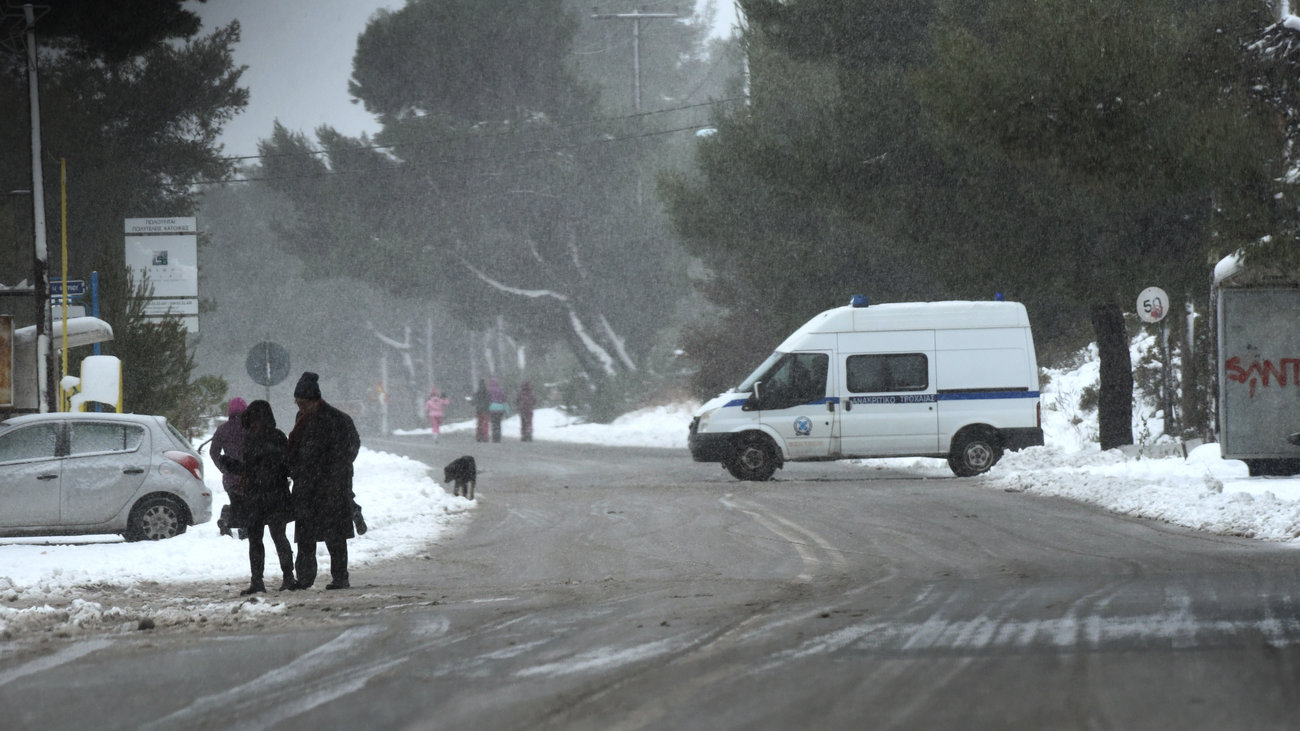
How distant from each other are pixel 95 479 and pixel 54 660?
8.06 metres

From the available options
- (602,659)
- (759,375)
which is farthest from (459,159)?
(602,659)

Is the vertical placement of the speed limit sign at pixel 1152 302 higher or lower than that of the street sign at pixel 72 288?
lower

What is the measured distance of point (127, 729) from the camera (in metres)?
6.17

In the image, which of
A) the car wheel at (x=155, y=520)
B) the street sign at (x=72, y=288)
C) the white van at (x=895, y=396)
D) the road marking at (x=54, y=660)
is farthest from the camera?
the white van at (x=895, y=396)

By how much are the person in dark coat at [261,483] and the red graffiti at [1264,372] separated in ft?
37.7

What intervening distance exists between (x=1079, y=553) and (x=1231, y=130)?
5.49 m

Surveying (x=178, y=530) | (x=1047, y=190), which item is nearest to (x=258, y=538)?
(x=178, y=530)

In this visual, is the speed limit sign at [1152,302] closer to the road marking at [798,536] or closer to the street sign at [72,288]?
the road marking at [798,536]

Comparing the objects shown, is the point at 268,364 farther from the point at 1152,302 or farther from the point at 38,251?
the point at 1152,302

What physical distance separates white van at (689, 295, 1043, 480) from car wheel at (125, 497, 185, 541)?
9670 millimetres

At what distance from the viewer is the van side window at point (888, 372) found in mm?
23891

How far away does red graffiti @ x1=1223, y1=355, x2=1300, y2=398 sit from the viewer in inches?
722

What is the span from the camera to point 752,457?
24.0 meters

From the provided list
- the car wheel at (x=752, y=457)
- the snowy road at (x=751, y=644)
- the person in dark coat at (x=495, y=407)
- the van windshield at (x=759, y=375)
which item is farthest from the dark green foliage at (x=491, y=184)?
the snowy road at (x=751, y=644)
